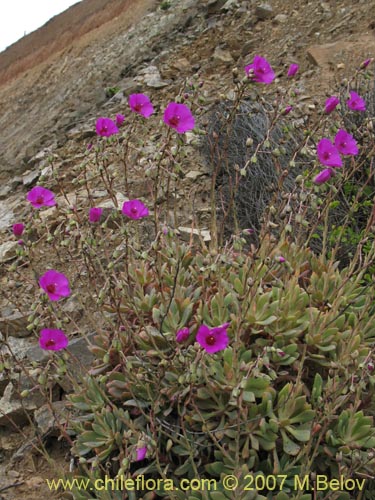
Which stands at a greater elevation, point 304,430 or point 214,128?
point 214,128

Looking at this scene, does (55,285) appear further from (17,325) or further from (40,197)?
(17,325)

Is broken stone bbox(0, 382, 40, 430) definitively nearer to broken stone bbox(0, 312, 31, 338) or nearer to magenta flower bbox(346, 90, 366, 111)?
broken stone bbox(0, 312, 31, 338)

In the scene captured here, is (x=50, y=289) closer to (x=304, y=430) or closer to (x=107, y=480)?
(x=107, y=480)

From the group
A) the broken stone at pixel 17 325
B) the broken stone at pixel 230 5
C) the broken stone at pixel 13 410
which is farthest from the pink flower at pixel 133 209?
the broken stone at pixel 230 5

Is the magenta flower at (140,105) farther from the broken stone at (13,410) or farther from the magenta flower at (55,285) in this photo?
the broken stone at (13,410)

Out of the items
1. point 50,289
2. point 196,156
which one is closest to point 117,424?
point 50,289

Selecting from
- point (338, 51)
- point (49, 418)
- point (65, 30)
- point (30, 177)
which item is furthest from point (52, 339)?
point (65, 30)
